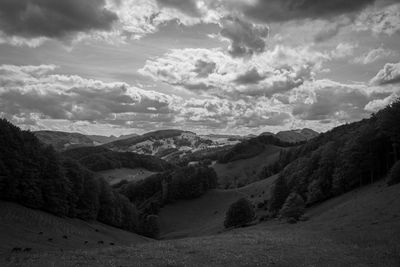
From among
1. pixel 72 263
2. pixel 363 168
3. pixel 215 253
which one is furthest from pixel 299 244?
pixel 363 168

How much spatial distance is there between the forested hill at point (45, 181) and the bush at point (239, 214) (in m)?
33.9

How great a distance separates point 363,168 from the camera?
91438mm

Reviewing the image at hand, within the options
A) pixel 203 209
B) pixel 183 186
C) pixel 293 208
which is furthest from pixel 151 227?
pixel 293 208

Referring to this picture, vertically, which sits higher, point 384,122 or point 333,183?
point 384,122

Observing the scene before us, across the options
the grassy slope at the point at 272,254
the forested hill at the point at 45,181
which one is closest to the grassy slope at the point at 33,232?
the forested hill at the point at 45,181

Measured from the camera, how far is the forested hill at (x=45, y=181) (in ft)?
251

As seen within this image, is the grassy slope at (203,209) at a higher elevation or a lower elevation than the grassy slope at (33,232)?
lower

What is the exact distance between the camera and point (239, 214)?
11269 cm

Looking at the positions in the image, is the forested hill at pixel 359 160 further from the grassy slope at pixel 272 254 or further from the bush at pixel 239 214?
the grassy slope at pixel 272 254

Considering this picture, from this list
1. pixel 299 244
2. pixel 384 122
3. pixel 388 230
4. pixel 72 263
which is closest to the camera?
pixel 72 263

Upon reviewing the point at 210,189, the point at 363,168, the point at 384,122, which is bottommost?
the point at 210,189

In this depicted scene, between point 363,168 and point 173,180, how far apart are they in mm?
109267

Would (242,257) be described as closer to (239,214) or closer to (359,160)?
(359,160)

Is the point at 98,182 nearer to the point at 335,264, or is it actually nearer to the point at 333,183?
the point at 333,183
